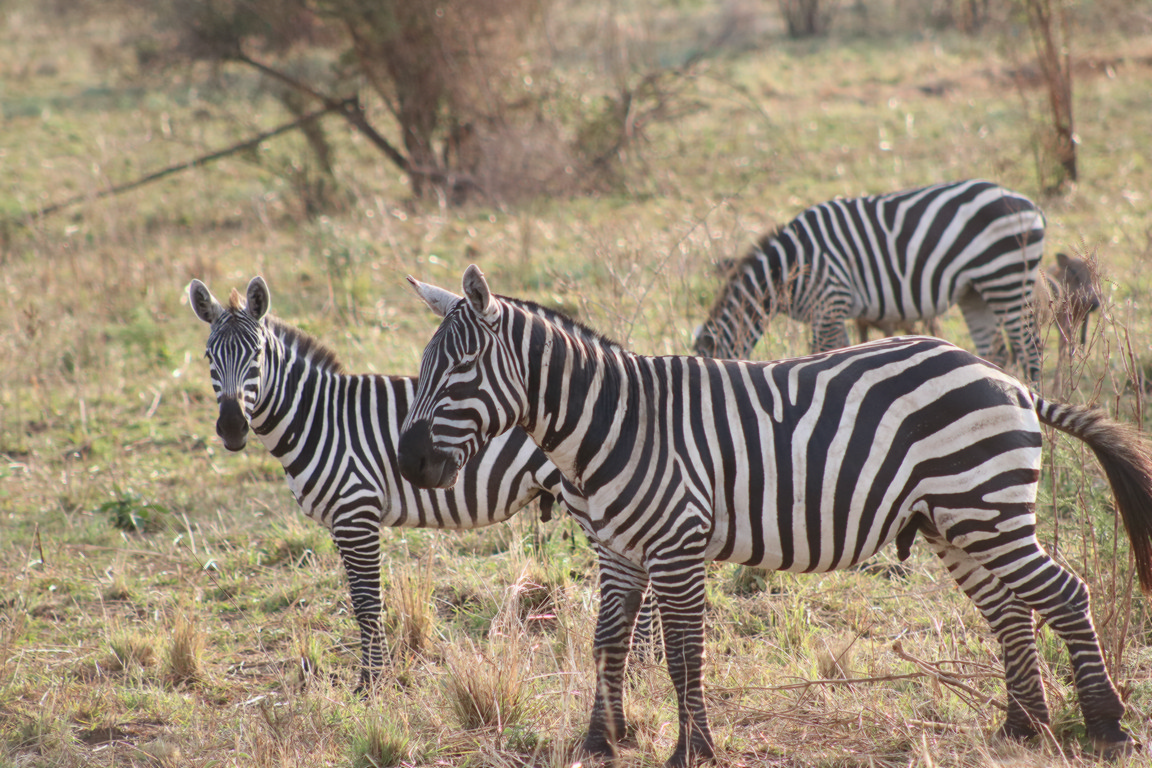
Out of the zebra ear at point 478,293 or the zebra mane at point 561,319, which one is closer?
the zebra ear at point 478,293

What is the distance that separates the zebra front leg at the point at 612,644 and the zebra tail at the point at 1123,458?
168 centimetres

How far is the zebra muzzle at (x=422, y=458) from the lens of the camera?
3.34 meters

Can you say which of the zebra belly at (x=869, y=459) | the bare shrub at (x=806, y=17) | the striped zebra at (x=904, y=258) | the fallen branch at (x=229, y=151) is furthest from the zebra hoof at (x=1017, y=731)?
the bare shrub at (x=806, y=17)

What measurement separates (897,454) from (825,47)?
22.8 metres

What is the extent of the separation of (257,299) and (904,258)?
→ 17.3ft

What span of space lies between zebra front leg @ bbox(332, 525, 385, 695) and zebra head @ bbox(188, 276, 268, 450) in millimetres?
727

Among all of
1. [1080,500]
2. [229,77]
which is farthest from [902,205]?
[229,77]

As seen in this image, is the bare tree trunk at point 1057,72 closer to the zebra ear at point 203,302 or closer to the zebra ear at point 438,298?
the zebra ear at point 203,302

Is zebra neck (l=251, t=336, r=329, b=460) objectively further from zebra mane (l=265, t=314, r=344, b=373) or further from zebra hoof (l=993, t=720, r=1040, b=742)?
zebra hoof (l=993, t=720, r=1040, b=742)

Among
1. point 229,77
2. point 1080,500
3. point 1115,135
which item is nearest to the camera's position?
point 1080,500

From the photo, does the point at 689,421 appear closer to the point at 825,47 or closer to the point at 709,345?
the point at 709,345

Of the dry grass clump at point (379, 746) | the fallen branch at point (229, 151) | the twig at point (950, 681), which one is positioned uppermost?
the fallen branch at point (229, 151)

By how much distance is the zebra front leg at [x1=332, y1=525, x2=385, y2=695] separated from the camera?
493 centimetres

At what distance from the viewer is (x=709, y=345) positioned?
738cm
